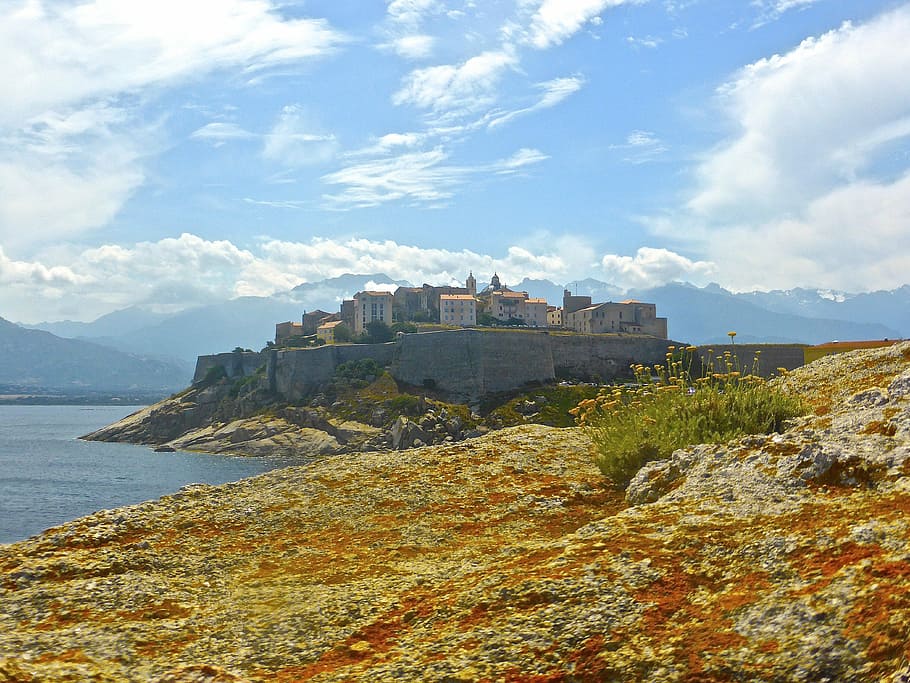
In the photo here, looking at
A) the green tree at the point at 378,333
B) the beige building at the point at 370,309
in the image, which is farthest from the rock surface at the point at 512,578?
the beige building at the point at 370,309

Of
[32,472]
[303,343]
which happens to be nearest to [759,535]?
[32,472]

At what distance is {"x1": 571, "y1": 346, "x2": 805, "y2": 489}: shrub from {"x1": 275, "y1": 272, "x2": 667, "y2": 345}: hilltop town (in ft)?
453

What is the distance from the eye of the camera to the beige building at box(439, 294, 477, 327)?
167m

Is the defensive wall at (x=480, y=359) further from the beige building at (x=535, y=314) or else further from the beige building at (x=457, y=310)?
the beige building at (x=535, y=314)

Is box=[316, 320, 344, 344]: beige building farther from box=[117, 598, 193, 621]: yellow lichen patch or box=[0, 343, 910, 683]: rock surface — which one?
box=[117, 598, 193, 621]: yellow lichen patch

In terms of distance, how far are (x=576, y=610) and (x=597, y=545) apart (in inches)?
43.7

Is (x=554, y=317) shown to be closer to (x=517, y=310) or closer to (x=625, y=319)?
(x=517, y=310)

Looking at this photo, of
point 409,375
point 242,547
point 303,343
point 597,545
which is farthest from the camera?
point 303,343

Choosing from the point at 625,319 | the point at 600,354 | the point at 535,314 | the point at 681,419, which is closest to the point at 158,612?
the point at 681,419

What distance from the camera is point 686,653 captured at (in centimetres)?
466

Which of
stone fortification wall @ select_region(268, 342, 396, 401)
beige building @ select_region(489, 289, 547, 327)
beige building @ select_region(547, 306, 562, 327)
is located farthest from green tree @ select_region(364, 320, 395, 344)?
beige building @ select_region(547, 306, 562, 327)

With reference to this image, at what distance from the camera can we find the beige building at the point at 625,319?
151250 mm

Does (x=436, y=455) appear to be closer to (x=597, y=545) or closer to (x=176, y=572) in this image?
(x=176, y=572)

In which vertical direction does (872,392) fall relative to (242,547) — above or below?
above
